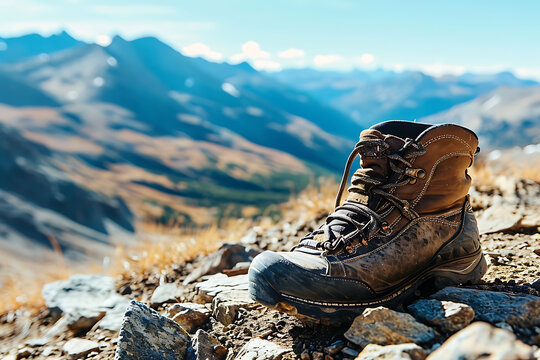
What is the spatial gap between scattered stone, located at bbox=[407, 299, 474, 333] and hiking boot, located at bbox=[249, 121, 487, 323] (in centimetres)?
30

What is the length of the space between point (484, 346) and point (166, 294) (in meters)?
2.94

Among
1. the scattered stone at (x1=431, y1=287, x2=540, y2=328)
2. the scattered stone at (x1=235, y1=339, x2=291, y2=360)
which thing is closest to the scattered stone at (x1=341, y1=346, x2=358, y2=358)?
the scattered stone at (x1=235, y1=339, x2=291, y2=360)

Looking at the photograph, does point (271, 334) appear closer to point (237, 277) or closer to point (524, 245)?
point (237, 277)

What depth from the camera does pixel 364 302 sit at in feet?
8.18

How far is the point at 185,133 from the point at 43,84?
65176 mm

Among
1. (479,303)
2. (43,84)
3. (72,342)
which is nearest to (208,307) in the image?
(72,342)

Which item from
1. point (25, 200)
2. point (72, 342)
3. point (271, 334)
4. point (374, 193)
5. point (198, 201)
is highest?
point (374, 193)

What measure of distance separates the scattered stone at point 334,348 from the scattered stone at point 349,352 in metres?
0.03

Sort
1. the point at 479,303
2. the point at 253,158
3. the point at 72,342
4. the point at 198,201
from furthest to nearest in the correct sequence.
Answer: the point at 253,158 → the point at 198,201 → the point at 72,342 → the point at 479,303

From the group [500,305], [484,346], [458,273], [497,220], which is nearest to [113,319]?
[458,273]

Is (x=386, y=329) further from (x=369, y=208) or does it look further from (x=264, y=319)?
(x=264, y=319)

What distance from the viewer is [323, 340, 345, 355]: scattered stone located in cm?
226

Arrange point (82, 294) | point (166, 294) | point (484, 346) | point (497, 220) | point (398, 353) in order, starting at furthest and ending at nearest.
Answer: point (82, 294)
point (497, 220)
point (166, 294)
point (398, 353)
point (484, 346)

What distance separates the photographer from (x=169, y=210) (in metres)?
95.9
